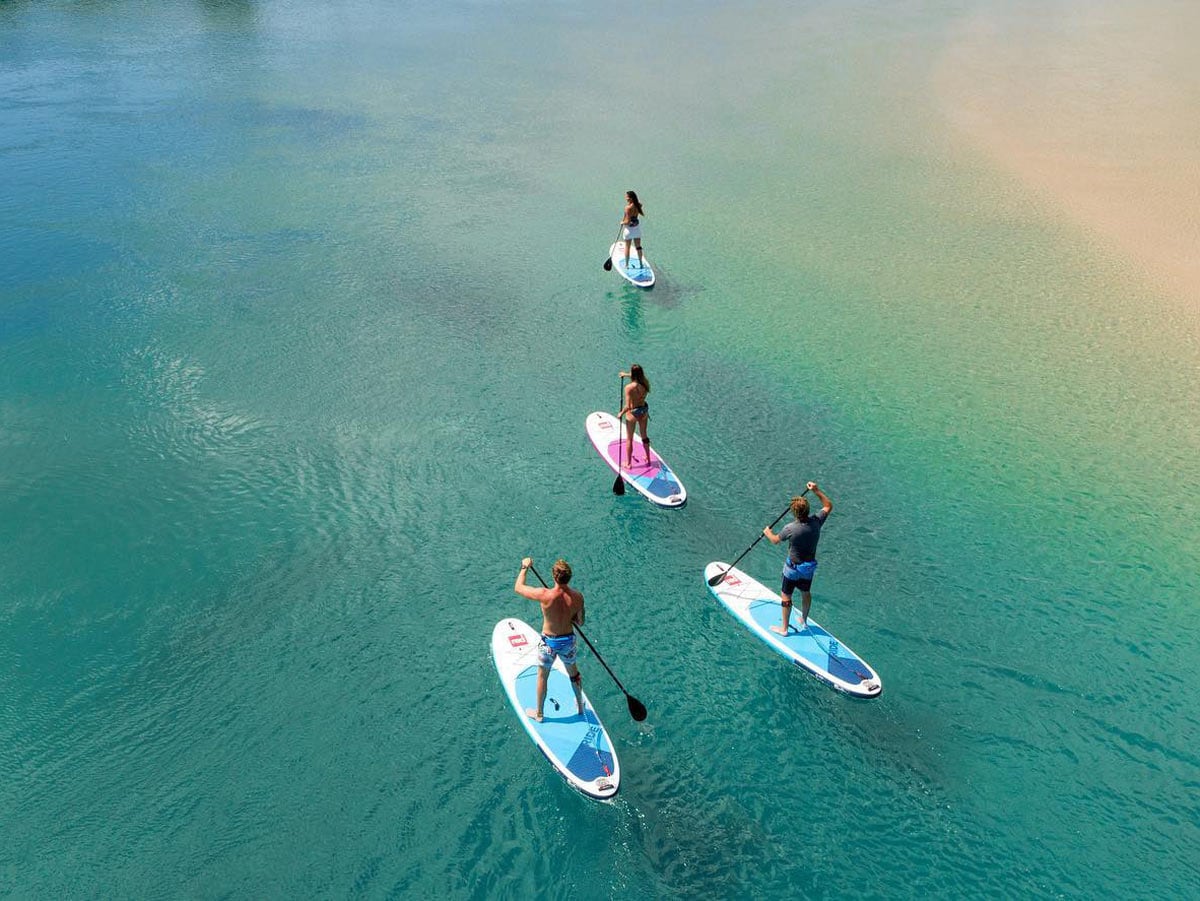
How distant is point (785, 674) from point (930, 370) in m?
11.1

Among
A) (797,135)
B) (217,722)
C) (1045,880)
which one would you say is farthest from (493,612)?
(797,135)

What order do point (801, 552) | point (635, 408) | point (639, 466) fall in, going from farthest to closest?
point (639, 466)
point (635, 408)
point (801, 552)

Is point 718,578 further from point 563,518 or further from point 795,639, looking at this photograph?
point 563,518

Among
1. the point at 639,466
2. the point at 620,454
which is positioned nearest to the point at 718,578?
the point at 639,466

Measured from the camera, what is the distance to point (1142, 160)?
111ft

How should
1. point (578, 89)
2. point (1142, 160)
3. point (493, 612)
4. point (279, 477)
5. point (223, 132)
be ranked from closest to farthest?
1. point (493, 612)
2. point (279, 477)
3. point (1142, 160)
4. point (223, 132)
5. point (578, 89)

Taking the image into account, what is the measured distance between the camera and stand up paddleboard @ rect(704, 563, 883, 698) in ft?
43.7

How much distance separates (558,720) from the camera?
12594 millimetres

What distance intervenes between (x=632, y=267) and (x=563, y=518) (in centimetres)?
1170

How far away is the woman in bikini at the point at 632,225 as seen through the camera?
82.4ft

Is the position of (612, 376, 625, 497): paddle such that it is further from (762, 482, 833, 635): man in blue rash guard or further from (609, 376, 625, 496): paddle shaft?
(762, 482, 833, 635): man in blue rash guard

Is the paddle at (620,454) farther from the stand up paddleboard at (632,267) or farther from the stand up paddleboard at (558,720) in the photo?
the stand up paddleboard at (632,267)

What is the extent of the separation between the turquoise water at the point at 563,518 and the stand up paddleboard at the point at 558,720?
33cm

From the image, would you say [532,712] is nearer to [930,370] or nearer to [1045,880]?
[1045,880]
